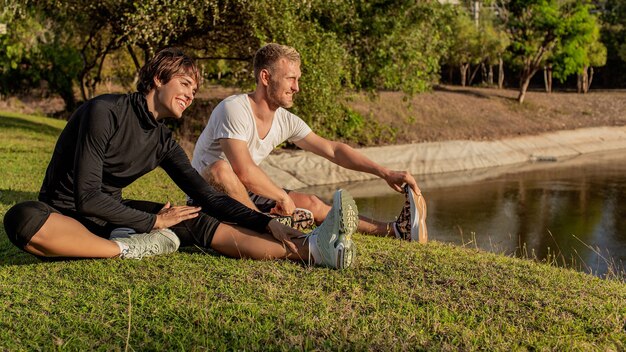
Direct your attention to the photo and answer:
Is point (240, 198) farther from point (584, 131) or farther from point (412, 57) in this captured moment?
point (584, 131)

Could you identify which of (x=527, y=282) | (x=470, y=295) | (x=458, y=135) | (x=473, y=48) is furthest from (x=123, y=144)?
(x=473, y=48)

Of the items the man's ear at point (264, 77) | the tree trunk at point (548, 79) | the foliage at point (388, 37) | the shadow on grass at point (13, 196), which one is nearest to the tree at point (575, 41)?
the tree trunk at point (548, 79)

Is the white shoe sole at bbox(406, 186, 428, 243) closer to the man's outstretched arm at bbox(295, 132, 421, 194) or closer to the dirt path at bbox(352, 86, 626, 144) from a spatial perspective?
the man's outstretched arm at bbox(295, 132, 421, 194)

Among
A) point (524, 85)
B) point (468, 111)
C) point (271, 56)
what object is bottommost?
point (468, 111)

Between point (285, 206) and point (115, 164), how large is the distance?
1.54 meters

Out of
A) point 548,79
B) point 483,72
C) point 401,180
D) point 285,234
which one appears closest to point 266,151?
point 401,180

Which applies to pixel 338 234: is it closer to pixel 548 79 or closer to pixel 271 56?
pixel 271 56

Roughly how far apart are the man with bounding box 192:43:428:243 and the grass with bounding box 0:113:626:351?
2.59 feet

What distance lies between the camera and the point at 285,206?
593cm

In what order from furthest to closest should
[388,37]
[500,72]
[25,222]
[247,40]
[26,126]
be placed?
[500,72]
[26,126]
[388,37]
[247,40]
[25,222]

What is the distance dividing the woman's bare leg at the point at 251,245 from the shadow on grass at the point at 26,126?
1343 centimetres

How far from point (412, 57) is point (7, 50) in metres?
10.9

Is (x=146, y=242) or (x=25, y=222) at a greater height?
(x=25, y=222)

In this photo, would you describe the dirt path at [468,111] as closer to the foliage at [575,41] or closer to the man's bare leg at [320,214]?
the foliage at [575,41]
